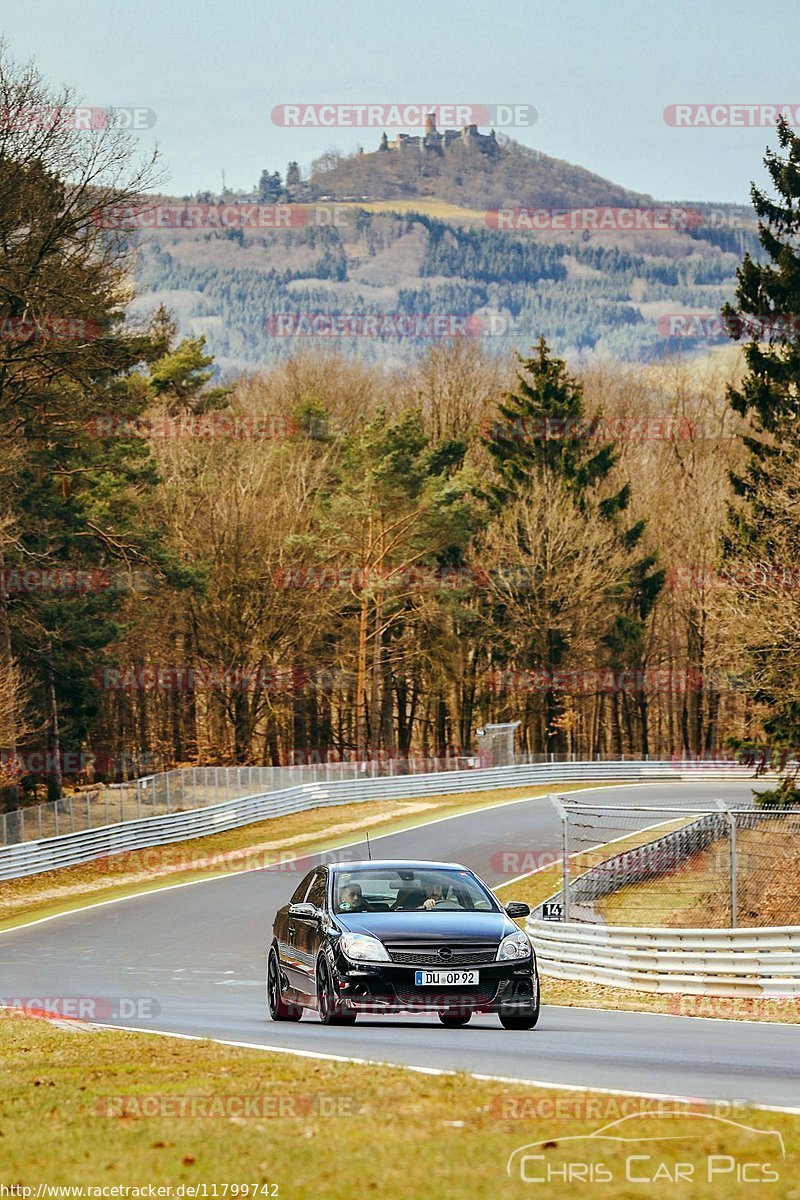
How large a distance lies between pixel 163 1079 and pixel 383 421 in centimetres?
6150

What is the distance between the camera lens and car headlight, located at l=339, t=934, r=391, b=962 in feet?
46.7

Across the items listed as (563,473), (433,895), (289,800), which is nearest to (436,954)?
(433,895)

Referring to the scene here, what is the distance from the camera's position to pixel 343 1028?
15039 millimetres

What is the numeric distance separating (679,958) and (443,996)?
23.2 feet

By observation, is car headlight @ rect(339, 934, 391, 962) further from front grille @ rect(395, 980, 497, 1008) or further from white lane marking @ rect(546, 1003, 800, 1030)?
white lane marking @ rect(546, 1003, 800, 1030)

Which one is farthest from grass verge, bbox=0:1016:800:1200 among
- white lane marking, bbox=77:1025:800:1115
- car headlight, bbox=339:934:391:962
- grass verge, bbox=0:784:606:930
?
grass verge, bbox=0:784:606:930

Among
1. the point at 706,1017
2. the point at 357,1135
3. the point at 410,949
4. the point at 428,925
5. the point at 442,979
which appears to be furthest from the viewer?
the point at 706,1017

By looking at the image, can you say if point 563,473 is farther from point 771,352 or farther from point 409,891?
point 409,891

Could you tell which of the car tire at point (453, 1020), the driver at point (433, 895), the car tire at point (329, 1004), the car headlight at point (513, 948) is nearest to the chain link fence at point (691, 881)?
the car tire at point (453, 1020)

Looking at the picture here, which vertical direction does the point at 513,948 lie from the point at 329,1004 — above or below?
above

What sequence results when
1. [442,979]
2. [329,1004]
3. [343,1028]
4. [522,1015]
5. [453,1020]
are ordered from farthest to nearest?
[453,1020], [343,1028], [329,1004], [522,1015], [442,979]

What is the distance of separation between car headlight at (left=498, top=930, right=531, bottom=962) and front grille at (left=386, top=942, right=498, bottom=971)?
82mm

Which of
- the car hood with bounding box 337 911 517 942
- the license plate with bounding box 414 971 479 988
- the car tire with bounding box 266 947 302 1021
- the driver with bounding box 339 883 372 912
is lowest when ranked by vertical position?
the car tire with bounding box 266 947 302 1021

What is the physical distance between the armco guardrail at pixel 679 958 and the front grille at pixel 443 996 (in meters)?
5.17
